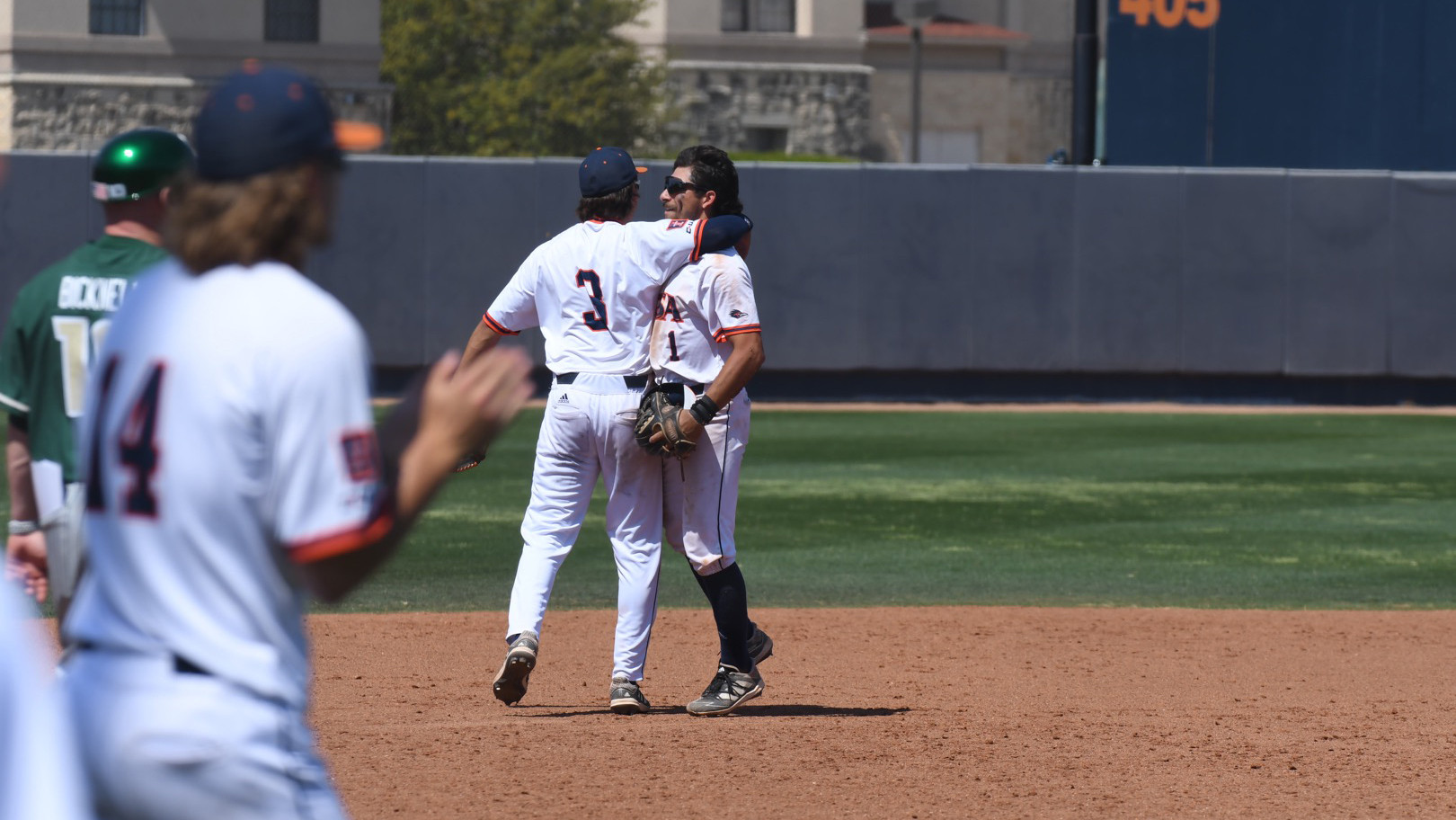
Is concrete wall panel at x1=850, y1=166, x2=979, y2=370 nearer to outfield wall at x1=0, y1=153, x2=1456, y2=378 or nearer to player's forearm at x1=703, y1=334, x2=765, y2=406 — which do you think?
outfield wall at x1=0, y1=153, x2=1456, y2=378

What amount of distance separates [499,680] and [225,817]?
3.85 metres

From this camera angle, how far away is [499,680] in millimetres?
6004

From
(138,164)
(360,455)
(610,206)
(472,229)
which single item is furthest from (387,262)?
(360,455)

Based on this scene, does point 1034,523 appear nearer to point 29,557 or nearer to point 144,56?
point 29,557

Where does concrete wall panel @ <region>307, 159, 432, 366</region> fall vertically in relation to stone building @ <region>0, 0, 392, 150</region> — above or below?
below

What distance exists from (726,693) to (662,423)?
1.04 m

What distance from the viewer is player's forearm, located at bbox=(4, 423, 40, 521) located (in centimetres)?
429

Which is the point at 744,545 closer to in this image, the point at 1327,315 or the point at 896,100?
the point at 1327,315

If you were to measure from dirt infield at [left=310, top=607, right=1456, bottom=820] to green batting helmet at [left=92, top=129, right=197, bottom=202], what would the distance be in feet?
6.13

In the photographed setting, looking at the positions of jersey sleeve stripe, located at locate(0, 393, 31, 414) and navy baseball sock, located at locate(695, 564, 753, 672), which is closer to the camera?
jersey sleeve stripe, located at locate(0, 393, 31, 414)

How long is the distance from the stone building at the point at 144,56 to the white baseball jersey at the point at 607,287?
28280 millimetres

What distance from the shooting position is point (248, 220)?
2277 mm

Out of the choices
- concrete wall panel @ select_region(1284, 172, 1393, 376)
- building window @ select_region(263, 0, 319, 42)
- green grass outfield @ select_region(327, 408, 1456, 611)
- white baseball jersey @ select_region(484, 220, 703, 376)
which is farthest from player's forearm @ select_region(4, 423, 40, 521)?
building window @ select_region(263, 0, 319, 42)

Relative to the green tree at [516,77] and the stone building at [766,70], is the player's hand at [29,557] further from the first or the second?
the stone building at [766,70]
